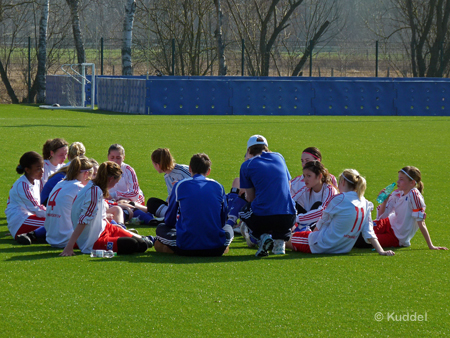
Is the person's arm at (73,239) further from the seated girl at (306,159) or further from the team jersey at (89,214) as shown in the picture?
the seated girl at (306,159)

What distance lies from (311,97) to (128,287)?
2594cm

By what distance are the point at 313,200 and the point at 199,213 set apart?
6.20 ft

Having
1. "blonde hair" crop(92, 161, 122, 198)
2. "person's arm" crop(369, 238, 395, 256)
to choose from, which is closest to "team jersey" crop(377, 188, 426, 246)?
"person's arm" crop(369, 238, 395, 256)

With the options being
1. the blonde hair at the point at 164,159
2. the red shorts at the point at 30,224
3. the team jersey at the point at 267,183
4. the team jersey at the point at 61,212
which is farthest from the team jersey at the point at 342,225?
the red shorts at the point at 30,224

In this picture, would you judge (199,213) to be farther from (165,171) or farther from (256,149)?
(165,171)

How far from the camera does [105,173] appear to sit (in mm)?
7012

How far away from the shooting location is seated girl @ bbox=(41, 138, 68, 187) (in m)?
8.80

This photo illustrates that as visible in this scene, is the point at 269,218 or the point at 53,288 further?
the point at 269,218

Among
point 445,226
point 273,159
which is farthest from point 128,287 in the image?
point 445,226

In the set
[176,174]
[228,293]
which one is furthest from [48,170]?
[228,293]

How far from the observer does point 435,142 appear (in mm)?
19688

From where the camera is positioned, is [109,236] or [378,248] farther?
[109,236]

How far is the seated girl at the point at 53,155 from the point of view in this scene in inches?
347

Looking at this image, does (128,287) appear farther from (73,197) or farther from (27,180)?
(27,180)
